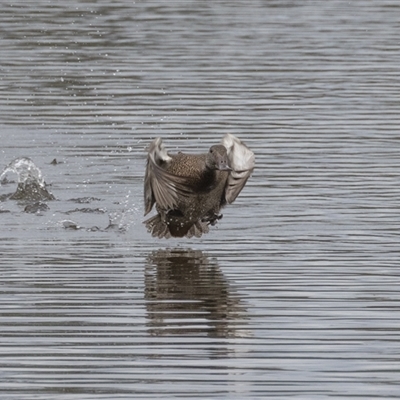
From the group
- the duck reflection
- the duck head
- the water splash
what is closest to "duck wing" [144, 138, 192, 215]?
the duck head

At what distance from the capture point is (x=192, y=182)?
11164 mm

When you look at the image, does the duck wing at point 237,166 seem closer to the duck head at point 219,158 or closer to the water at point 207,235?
the duck head at point 219,158

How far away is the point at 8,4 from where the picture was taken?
3225 centimetres

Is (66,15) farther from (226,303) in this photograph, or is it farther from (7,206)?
(226,303)

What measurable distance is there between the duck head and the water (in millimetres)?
676

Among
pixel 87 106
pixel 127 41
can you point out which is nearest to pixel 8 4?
pixel 127 41

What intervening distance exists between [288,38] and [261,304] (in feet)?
54.9

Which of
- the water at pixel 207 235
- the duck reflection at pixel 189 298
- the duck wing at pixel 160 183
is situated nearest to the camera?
the water at pixel 207 235

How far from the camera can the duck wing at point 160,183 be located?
11000 millimetres

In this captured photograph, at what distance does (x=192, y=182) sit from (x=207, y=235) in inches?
31.8

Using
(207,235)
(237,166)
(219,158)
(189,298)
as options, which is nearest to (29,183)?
(207,235)

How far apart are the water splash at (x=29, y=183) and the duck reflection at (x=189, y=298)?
7.29 feet

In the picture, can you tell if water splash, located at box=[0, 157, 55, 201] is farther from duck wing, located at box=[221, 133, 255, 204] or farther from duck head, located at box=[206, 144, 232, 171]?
duck head, located at box=[206, 144, 232, 171]

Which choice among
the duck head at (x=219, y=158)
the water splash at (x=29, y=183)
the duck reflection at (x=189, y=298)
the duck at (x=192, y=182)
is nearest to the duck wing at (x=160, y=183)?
the duck at (x=192, y=182)
